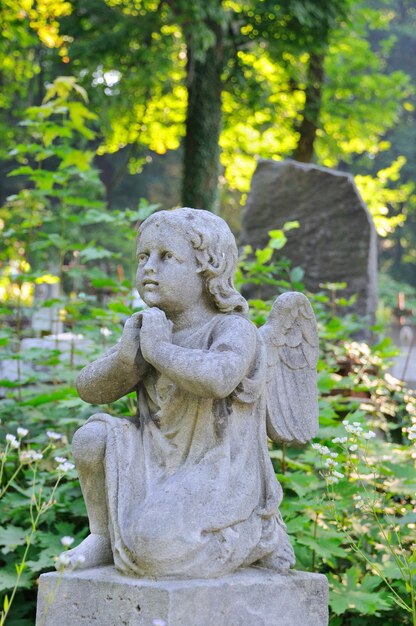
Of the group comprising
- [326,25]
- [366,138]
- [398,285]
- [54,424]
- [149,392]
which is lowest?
[398,285]

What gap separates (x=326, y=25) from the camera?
46.5 ft

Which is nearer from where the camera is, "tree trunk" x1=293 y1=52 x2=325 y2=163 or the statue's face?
the statue's face

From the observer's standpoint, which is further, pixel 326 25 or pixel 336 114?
pixel 336 114

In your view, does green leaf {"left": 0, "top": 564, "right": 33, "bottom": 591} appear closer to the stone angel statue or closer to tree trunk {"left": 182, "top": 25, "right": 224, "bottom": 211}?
the stone angel statue

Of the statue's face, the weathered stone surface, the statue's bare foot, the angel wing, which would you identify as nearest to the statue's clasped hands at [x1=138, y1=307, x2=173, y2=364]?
the statue's face

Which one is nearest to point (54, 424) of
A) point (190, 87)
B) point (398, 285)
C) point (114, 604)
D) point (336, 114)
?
point (114, 604)

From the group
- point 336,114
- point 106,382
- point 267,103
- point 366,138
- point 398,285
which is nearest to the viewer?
point 106,382

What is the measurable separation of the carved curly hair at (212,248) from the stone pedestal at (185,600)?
1091 millimetres

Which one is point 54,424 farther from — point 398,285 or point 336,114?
point 398,285

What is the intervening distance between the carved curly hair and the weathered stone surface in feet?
18.5

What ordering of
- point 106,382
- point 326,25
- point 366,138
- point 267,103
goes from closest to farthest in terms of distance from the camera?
1. point 106,382
2. point 326,25
3. point 267,103
4. point 366,138

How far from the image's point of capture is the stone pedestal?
311 cm

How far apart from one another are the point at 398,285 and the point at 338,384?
31.9 m

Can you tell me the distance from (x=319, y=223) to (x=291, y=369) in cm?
616
